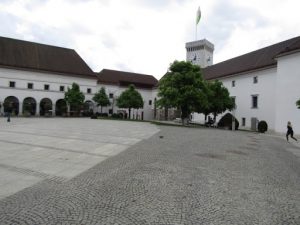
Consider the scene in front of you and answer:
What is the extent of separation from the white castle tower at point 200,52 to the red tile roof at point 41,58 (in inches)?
1503

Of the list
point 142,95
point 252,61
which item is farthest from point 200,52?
point 252,61

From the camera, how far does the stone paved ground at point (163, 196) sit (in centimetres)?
470

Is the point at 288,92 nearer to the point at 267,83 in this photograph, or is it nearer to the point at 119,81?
the point at 267,83

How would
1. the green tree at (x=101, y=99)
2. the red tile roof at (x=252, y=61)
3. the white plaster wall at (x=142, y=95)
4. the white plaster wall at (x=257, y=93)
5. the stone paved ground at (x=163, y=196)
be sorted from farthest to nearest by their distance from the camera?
the white plaster wall at (x=142, y=95) → the green tree at (x=101, y=99) → the red tile roof at (x=252, y=61) → the white plaster wall at (x=257, y=93) → the stone paved ground at (x=163, y=196)

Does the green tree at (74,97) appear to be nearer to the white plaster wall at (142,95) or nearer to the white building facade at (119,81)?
the white building facade at (119,81)

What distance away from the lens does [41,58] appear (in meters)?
56.0

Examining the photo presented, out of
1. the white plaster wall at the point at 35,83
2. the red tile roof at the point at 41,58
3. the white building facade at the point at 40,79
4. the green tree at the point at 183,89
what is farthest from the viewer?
the red tile roof at the point at 41,58

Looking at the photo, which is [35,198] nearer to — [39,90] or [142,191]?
[142,191]

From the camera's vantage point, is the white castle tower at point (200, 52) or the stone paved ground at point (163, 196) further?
the white castle tower at point (200, 52)

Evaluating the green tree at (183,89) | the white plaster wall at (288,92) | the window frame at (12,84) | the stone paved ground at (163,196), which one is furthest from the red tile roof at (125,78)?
the stone paved ground at (163,196)

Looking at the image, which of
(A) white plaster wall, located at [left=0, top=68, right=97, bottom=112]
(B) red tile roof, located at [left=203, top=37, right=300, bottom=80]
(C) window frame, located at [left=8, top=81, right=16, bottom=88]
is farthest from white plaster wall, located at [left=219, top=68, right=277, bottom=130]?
(C) window frame, located at [left=8, top=81, right=16, bottom=88]

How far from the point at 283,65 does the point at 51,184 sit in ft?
110

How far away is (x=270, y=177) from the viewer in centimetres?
802

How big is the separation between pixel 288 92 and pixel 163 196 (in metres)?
31.6
